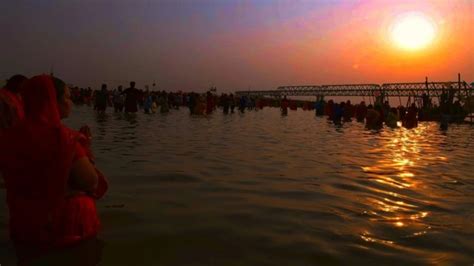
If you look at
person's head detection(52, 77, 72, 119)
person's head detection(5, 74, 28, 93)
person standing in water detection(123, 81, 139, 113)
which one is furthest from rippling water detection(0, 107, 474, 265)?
person standing in water detection(123, 81, 139, 113)

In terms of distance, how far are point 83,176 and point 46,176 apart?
229 mm

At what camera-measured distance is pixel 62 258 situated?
3.01 metres

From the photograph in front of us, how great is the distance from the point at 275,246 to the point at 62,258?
5.35ft

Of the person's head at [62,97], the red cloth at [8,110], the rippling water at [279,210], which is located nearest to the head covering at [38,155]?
the person's head at [62,97]

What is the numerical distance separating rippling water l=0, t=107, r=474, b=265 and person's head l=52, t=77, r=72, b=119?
110 centimetres

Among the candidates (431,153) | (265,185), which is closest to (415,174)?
(265,185)

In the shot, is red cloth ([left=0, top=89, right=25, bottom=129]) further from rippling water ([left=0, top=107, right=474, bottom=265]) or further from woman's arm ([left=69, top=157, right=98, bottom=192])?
woman's arm ([left=69, top=157, right=98, bottom=192])

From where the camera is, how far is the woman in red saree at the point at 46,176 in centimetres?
272

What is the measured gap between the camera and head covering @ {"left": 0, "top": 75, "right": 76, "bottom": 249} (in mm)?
2715

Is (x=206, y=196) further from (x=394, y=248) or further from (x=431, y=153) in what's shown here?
(x=431, y=153)

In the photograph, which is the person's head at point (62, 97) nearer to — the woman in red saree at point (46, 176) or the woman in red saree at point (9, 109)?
the woman in red saree at point (46, 176)

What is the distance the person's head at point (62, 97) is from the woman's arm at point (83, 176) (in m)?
0.45

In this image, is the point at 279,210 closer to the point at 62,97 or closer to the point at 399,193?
the point at 399,193

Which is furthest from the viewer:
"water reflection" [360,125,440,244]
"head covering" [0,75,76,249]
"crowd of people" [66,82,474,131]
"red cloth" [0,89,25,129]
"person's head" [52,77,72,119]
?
"crowd of people" [66,82,474,131]
